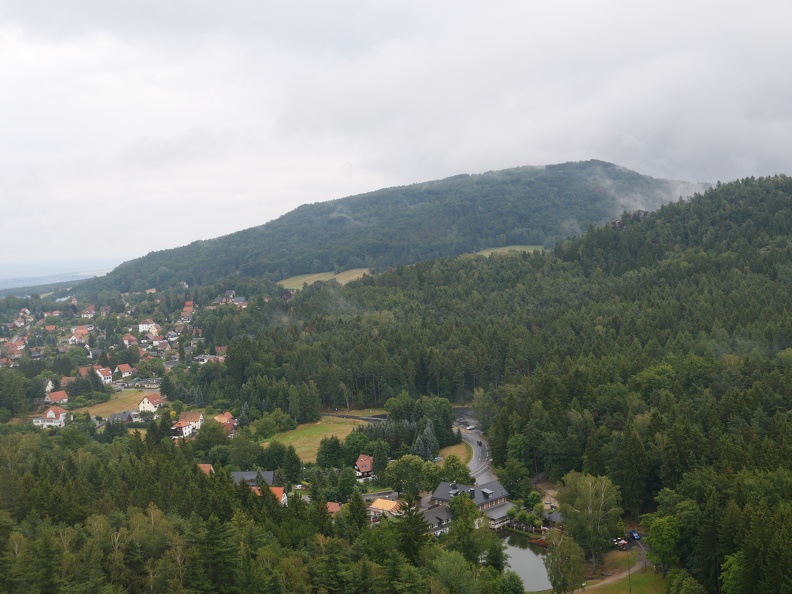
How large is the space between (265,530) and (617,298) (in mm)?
68699

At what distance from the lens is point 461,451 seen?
222 ft

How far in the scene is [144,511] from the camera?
4053cm

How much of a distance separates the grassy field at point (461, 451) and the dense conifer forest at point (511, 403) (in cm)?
422

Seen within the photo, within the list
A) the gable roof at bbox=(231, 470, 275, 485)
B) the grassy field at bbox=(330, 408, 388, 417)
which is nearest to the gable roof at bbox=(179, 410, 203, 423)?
the grassy field at bbox=(330, 408, 388, 417)

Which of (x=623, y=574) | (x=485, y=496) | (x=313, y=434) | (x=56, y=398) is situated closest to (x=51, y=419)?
(x=56, y=398)

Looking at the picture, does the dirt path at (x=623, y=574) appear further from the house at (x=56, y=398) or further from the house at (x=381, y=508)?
the house at (x=56, y=398)

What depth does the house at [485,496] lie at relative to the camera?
51.6 metres

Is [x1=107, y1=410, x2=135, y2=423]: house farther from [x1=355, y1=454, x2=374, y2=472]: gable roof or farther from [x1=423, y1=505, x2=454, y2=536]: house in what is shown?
[x1=423, y1=505, x2=454, y2=536]: house

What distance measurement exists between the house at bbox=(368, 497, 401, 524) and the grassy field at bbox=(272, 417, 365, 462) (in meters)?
15.8

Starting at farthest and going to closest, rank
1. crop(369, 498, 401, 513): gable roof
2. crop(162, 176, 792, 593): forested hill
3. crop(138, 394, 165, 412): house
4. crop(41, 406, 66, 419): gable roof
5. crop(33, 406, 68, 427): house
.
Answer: crop(138, 394, 165, 412): house, crop(41, 406, 66, 419): gable roof, crop(33, 406, 68, 427): house, crop(369, 498, 401, 513): gable roof, crop(162, 176, 792, 593): forested hill

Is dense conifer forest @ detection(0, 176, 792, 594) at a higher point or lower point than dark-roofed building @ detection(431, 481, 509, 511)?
higher

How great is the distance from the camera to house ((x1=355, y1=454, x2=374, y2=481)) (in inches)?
2466

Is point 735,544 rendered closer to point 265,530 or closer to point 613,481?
point 613,481

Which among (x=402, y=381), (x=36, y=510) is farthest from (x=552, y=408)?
(x=36, y=510)
